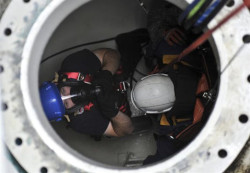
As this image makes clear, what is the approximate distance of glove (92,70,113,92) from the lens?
4.84ft

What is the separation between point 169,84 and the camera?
4.41 feet

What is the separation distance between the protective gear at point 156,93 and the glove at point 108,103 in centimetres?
14

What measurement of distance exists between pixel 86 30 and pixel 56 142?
0.74 m

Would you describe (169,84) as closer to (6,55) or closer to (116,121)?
(116,121)

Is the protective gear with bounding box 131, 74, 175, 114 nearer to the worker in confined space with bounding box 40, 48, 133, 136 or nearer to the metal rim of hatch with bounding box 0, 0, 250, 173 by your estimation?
the worker in confined space with bounding box 40, 48, 133, 136

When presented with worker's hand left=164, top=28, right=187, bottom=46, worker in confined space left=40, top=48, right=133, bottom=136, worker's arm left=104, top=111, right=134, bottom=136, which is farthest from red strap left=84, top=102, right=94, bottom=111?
worker's hand left=164, top=28, right=187, bottom=46

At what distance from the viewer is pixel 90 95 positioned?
1.47 metres

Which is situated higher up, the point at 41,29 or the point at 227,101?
the point at 41,29

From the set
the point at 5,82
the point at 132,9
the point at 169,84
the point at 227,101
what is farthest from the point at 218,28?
the point at 132,9

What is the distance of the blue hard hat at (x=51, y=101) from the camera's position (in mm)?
1335

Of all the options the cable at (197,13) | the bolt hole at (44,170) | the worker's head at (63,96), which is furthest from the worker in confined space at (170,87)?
the bolt hole at (44,170)

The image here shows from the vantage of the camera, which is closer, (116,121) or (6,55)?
A: (6,55)

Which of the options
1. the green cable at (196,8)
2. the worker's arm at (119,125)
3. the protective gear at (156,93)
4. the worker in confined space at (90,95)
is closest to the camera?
the green cable at (196,8)

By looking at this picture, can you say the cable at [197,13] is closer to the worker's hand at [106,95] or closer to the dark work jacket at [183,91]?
the dark work jacket at [183,91]
